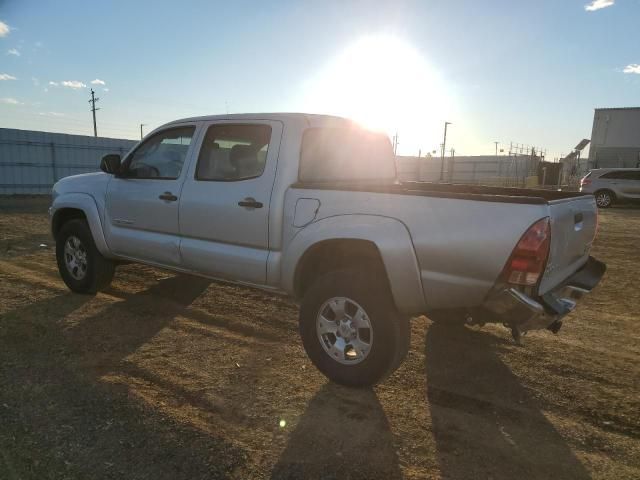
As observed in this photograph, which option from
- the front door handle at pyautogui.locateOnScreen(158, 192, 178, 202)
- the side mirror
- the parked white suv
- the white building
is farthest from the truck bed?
the white building

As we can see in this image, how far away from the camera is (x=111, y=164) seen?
474 centimetres

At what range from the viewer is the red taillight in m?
2.55

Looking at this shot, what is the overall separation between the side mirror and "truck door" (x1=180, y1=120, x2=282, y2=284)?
42.8 inches

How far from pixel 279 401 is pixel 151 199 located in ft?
8.10

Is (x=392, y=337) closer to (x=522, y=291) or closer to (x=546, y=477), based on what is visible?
(x=522, y=291)

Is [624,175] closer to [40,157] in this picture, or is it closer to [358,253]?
[358,253]

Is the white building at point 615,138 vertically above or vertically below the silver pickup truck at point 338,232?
above

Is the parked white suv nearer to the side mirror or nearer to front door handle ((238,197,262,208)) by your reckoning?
front door handle ((238,197,262,208))

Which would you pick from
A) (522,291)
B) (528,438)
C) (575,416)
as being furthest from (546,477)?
(522,291)

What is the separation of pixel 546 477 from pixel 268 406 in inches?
66.2

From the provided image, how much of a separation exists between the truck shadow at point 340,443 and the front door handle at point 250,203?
153 cm

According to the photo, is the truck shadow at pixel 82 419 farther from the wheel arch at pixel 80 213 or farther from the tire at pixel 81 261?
the wheel arch at pixel 80 213

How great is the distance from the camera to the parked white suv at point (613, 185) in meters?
17.9

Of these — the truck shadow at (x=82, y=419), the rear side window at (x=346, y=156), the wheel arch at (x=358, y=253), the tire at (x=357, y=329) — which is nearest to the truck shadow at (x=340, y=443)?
→ the tire at (x=357, y=329)
